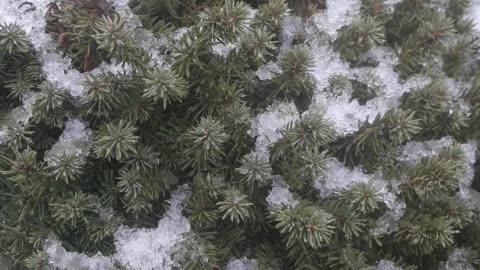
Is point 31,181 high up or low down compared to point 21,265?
up

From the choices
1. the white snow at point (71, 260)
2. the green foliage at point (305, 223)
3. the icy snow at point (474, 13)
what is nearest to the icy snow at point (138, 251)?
the white snow at point (71, 260)

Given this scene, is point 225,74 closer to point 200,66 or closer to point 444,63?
point 200,66

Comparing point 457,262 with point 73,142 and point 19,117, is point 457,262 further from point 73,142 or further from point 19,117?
point 19,117

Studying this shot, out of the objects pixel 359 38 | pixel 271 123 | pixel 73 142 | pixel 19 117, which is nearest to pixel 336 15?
pixel 359 38

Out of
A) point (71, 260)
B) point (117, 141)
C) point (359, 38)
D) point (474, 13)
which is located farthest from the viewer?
point (474, 13)

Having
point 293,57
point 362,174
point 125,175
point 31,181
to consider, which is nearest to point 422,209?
point 362,174

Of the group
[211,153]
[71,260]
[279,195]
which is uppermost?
[211,153]

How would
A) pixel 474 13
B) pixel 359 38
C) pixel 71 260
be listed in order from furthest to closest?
1. pixel 474 13
2. pixel 359 38
3. pixel 71 260

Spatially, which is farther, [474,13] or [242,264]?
[474,13]

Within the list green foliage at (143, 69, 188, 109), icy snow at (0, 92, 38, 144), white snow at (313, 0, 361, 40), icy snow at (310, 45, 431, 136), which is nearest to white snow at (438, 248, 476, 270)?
icy snow at (310, 45, 431, 136)

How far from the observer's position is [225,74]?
4.71ft

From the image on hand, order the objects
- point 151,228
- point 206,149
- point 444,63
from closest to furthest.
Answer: point 206,149
point 151,228
point 444,63

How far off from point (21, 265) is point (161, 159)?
0.49 metres

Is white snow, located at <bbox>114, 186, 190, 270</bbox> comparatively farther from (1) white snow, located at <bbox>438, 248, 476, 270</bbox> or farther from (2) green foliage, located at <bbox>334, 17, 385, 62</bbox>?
(1) white snow, located at <bbox>438, 248, 476, 270</bbox>
